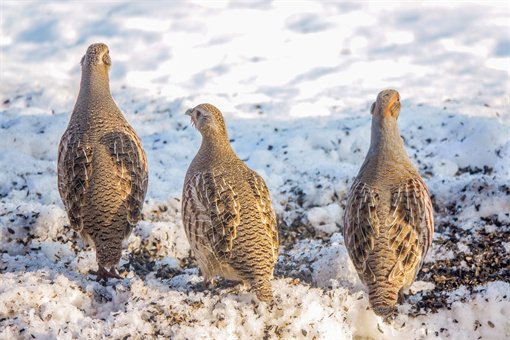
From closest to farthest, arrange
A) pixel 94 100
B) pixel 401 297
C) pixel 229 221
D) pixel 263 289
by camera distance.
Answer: pixel 263 289 < pixel 229 221 < pixel 401 297 < pixel 94 100

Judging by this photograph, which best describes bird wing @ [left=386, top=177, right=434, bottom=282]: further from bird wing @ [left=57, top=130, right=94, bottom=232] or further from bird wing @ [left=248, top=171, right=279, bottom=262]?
bird wing @ [left=57, top=130, right=94, bottom=232]

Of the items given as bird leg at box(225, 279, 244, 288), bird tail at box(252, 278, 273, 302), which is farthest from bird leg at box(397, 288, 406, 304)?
bird leg at box(225, 279, 244, 288)

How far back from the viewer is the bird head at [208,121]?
5117mm

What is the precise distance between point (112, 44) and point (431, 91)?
7.47 meters

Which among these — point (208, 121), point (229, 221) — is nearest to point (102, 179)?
point (208, 121)

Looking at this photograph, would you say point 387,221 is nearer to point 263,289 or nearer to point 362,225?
point 362,225

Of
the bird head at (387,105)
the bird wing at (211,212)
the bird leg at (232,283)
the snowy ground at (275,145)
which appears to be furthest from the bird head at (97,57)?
the bird head at (387,105)

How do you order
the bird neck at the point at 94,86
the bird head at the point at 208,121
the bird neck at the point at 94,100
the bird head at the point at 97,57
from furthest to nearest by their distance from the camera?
the bird head at the point at 97,57, the bird neck at the point at 94,86, the bird neck at the point at 94,100, the bird head at the point at 208,121

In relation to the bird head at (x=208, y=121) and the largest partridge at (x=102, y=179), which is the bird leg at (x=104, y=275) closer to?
the largest partridge at (x=102, y=179)

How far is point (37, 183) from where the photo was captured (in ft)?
22.6

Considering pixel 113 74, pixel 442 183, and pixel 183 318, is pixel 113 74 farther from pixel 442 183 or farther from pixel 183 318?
pixel 183 318

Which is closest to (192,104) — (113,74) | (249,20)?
(113,74)

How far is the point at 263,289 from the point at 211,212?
0.82 metres

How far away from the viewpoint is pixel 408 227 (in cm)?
459
